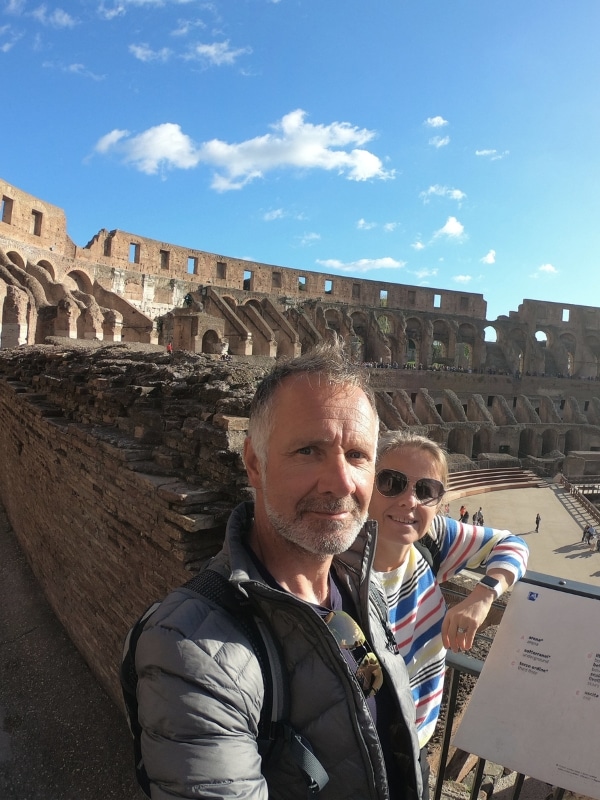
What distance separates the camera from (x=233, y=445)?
13.6ft

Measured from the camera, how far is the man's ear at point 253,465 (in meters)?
1.70

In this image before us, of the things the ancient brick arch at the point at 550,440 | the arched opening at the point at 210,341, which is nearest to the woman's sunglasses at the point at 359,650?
the arched opening at the point at 210,341

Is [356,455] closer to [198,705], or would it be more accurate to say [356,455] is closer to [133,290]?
[198,705]

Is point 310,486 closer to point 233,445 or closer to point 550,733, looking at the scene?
point 550,733

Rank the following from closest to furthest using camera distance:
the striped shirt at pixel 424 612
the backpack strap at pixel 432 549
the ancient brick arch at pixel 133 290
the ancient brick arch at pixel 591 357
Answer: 1. the striped shirt at pixel 424 612
2. the backpack strap at pixel 432 549
3. the ancient brick arch at pixel 133 290
4. the ancient brick arch at pixel 591 357

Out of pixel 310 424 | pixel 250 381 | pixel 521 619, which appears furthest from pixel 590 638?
pixel 250 381

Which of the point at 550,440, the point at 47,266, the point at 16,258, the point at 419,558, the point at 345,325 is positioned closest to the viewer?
the point at 419,558

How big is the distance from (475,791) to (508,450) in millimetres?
27738

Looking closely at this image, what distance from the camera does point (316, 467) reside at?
5.19ft

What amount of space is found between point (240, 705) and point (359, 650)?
0.49 meters

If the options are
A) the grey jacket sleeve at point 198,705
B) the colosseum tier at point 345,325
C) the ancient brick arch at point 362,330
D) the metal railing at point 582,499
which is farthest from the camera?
the ancient brick arch at point 362,330

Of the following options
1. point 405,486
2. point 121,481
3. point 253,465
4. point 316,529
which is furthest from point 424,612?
point 121,481

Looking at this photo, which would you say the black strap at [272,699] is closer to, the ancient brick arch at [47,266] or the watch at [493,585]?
the watch at [493,585]

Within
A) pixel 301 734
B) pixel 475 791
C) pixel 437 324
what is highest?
pixel 437 324
